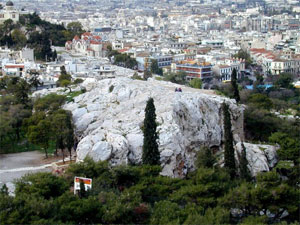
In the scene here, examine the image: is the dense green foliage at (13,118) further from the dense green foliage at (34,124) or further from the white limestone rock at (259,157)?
the white limestone rock at (259,157)

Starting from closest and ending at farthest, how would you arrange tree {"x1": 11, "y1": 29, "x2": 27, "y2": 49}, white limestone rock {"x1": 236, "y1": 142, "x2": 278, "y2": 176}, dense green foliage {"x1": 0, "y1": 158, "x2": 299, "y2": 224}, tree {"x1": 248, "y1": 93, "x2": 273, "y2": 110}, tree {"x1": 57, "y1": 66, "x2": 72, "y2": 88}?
dense green foliage {"x1": 0, "y1": 158, "x2": 299, "y2": 224} < white limestone rock {"x1": 236, "y1": 142, "x2": 278, "y2": 176} < tree {"x1": 248, "y1": 93, "x2": 273, "y2": 110} < tree {"x1": 57, "y1": 66, "x2": 72, "y2": 88} < tree {"x1": 11, "y1": 29, "x2": 27, "y2": 49}

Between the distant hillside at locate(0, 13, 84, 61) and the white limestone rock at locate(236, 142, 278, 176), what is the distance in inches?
1301

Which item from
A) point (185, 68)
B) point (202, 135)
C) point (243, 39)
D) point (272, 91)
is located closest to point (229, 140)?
point (202, 135)

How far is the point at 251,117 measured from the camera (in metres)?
28.9

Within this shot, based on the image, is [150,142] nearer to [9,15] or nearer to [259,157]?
[259,157]

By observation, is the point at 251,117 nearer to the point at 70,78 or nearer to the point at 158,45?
the point at 70,78

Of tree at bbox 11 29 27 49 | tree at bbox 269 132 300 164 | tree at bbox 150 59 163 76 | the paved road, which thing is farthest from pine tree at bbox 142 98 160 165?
tree at bbox 150 59 163 76

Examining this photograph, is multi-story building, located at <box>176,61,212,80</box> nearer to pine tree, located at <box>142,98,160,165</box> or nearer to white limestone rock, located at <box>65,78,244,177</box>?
white limestone rock, located at <box>65,78,244,177</box>

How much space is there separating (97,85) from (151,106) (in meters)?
8.69

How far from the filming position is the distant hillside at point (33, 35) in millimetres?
54469

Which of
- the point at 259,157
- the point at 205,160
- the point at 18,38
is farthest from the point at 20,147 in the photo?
the point at 18,38

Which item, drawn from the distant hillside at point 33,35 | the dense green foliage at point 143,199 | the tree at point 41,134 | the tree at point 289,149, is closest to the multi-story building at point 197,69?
the distant hillside at point 33,35

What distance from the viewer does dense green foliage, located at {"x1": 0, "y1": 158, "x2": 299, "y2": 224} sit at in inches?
618

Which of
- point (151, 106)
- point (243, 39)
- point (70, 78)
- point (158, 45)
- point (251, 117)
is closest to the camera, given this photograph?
point (151, 106)
